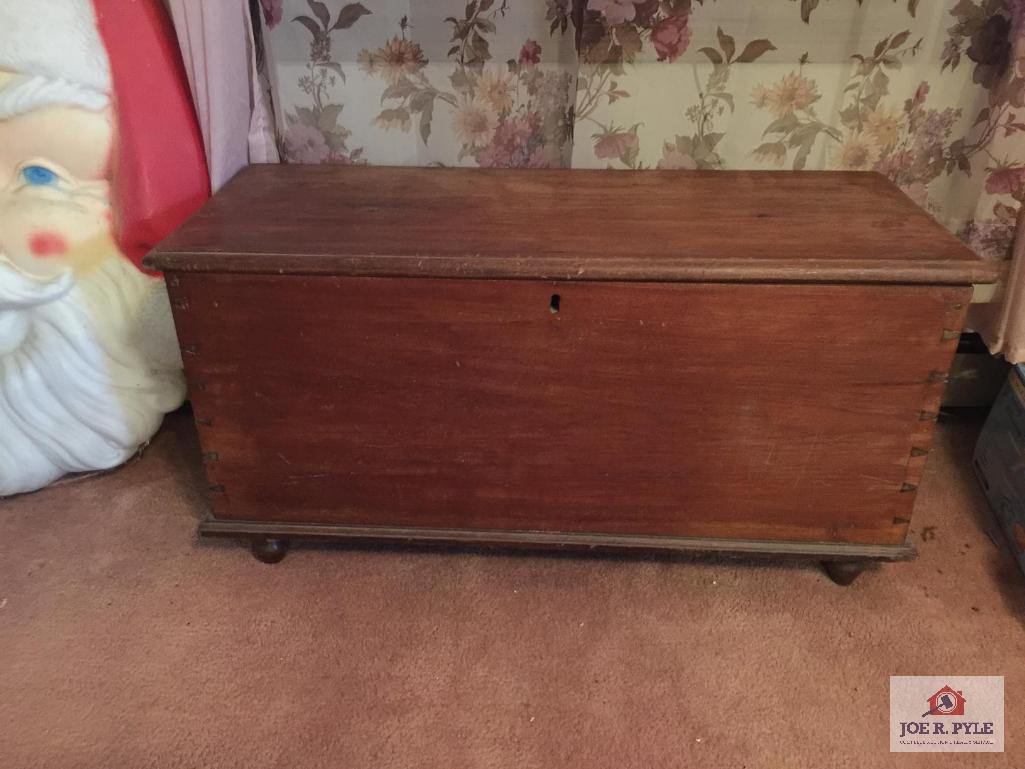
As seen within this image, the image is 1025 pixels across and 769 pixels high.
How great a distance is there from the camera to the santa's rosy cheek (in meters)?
1.25

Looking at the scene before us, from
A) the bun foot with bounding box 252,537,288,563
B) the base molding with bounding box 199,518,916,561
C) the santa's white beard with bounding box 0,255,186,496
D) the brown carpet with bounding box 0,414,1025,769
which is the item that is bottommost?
the brown carpet with bounding box 0,414,1025,769

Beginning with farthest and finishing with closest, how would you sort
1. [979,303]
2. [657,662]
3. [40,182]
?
[979,303] → [40,182] → [657,662]

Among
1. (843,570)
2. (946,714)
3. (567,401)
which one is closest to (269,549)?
(567,401)

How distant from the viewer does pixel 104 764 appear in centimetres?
101

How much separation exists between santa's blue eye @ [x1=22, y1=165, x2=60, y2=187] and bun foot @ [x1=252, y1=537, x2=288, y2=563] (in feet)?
2.03

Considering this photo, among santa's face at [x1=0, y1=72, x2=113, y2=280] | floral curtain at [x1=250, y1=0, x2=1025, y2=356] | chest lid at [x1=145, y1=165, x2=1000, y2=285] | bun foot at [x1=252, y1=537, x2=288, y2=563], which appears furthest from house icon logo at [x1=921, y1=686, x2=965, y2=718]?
santa's face at [x1=0, y1=72, x2=113, y2=280]

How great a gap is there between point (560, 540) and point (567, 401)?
226 millimetres

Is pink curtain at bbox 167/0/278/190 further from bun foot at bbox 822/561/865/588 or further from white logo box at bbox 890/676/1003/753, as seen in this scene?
white logo box at bbox 890/676/1003/753

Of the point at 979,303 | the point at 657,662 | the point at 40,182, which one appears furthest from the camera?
the point at 979,303

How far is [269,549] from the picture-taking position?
1263mm

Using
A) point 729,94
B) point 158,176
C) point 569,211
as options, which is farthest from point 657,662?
point 158,176

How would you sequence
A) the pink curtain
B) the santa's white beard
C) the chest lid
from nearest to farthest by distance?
the chest lid < the pink curtain < the santa's white beard

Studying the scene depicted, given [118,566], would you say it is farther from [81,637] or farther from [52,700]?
[52,700]

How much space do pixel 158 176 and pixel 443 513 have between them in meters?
0.66
